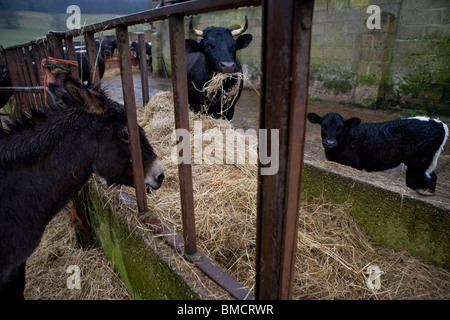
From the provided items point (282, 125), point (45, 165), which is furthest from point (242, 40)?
point (282, 125)

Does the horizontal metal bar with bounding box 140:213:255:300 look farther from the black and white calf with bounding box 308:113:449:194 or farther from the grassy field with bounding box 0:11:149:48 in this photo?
the grassy field with bounding box 0:11:149:48

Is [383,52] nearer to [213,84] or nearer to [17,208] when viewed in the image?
[213,84]

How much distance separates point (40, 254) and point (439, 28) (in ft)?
29.3

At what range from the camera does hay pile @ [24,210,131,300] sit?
2.55 metres

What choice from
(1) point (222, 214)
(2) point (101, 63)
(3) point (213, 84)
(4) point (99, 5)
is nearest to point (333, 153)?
(3) point (213, 84)

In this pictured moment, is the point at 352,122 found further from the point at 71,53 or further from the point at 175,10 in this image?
the point at 71,53

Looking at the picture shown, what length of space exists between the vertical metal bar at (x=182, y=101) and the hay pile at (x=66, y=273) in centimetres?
124

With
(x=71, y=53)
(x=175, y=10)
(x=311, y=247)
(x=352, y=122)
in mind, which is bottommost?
(x=311, y=247)

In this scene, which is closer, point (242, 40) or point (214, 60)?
point (214, 60)

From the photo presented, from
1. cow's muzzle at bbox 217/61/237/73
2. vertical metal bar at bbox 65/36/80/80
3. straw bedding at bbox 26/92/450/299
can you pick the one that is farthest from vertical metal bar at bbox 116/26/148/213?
cow's muzzle at bbox 217/61/237/73

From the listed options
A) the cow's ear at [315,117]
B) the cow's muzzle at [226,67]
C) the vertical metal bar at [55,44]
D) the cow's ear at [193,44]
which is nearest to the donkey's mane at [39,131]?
the vertical metal bar at [55,44]

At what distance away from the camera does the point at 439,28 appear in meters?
6.88

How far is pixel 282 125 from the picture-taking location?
38.0 inches

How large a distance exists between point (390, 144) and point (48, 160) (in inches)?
167
